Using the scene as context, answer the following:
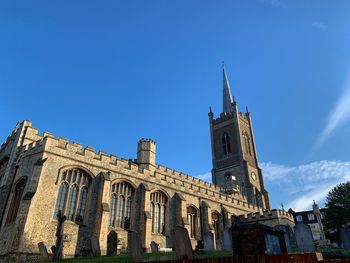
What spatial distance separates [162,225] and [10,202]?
42.5ft

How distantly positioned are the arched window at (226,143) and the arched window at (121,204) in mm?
30379

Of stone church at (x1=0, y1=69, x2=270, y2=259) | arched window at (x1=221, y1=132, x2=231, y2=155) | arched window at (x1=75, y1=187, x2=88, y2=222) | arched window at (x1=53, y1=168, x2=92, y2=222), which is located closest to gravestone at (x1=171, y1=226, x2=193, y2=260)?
stone church at (x1=0, y1=69, x2=270, y2=259)

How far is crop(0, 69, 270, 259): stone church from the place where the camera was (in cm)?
1892

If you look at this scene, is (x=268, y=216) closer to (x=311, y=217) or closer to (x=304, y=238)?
(x=304, y=238)

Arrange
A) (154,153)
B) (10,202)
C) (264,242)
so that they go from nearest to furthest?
(264,242) < (10,202) < (154,153)

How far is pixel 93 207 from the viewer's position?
22062 millimetres

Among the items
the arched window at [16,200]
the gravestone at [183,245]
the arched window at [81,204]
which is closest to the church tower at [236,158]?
the arched window at [81,204]

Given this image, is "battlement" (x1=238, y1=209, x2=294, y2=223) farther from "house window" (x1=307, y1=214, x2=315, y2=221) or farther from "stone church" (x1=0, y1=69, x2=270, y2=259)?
"house window" (x1=307, y1=214, x2=315, y2=221)

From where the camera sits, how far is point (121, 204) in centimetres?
2420

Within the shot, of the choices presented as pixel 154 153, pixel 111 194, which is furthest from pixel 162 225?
pixel 154 153

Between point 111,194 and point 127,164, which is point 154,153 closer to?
point 127,164

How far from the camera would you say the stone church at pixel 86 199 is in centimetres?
1892

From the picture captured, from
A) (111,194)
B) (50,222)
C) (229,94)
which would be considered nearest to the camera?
(50,222)

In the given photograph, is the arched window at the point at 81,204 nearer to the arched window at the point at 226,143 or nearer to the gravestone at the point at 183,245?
the gravestone at the point at 183,245
